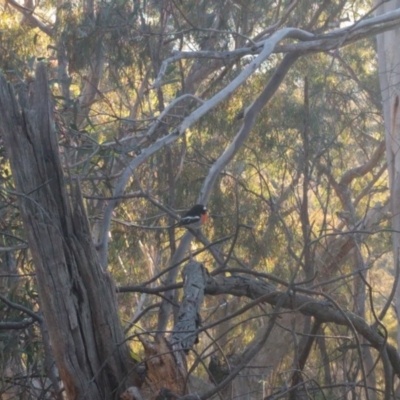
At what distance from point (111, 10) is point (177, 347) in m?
5.56

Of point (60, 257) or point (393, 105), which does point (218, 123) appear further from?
point (60, 257)

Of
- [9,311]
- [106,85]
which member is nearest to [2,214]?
[9,311]

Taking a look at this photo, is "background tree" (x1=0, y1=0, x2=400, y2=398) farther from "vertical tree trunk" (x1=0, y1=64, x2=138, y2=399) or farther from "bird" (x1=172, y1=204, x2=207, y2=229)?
"vertical tree trunk" (x1=0, y1=64, x2=138, y2=399)

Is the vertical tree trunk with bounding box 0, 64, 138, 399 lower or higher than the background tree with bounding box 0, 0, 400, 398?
lower

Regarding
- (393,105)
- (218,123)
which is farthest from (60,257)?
(218,123)

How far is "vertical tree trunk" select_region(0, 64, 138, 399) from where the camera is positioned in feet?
9.41

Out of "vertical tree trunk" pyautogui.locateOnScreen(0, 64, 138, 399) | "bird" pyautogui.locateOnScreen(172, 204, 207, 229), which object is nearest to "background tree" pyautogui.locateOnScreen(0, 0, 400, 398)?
"bird" pyautogui.locateOnScreen(172, 204, 207, 229)

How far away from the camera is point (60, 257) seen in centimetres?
287

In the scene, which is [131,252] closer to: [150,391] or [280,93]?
[280,93]

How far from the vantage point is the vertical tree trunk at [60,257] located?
2.87 metres

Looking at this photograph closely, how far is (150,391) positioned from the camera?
2.78 metres

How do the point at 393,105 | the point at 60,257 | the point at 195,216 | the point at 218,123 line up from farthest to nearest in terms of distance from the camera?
the point at 218,123 < the point at 393,105 < the point at 195,216 < the point at 60,257

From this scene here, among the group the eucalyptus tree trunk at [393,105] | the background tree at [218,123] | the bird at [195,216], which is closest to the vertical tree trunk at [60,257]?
the bird at [195,216]

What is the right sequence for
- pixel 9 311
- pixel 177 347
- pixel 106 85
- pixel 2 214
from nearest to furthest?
pixel 177 347
pixel 9 311
pixel 2 214
pixel 106 85
